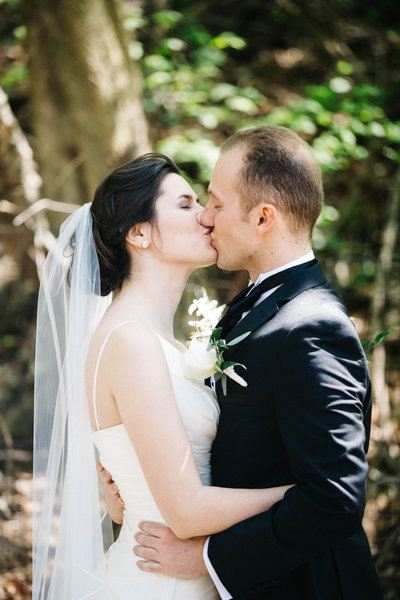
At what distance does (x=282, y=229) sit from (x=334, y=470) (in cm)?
88

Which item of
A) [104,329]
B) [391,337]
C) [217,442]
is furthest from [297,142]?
[391,337]

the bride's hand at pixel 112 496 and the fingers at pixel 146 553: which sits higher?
the fingers at pixel 146 553

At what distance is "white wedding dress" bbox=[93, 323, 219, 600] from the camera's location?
2.10 meters

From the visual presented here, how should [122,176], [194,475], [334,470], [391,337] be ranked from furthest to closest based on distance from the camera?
[391,337] < [122,176] < [194,475] < [334,470]

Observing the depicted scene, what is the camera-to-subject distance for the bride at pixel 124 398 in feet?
6.33

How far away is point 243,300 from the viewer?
2158 millimetres

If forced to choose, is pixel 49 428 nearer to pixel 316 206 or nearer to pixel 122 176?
pixel 122 176

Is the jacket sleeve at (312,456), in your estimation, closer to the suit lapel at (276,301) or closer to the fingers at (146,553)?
the suit lapel at (276,301)

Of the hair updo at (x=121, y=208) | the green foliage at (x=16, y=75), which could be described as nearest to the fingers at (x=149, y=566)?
the hair updo at (x=121, y=208)

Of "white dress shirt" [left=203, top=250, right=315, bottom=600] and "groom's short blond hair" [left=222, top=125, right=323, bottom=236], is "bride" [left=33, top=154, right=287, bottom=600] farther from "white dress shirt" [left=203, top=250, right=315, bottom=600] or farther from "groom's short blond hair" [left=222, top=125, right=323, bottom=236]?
"groom's short blond hair" [left=222, top=125, right=323, bottom=236]

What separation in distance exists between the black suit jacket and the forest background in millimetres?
751

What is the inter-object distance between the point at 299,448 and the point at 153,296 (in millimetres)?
949

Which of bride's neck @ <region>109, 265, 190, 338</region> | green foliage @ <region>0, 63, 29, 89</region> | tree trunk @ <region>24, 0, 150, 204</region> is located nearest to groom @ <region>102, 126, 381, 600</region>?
bride's neck @ <region>109, 265, 190, 338</region>

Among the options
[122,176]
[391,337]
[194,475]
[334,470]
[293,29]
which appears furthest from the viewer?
[293,29]
